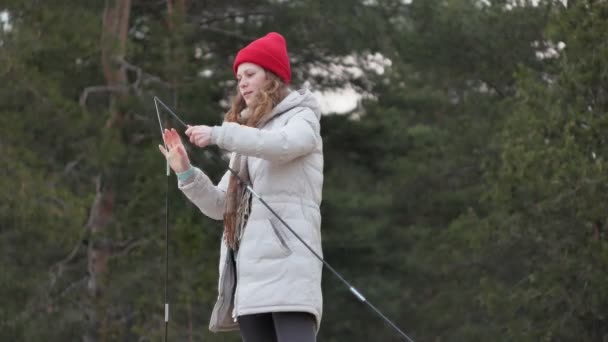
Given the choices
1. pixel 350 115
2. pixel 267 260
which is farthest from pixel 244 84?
pixel 350 115

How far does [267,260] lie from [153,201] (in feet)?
40.2

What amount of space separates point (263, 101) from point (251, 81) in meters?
0.08

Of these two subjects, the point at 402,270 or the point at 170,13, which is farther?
the point at 402,270

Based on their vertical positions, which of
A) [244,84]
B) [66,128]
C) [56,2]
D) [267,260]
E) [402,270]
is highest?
[244,84]

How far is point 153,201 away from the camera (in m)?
16.0

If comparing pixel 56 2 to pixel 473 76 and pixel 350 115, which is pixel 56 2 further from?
pixel 473 76

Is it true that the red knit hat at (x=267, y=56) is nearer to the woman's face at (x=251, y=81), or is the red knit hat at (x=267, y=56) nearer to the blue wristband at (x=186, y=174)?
the woman's face at (x=251, y=81)

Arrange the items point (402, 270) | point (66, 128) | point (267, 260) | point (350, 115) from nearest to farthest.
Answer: point (267, 260), point (66, 128), point (350, 115), point (402, 270)

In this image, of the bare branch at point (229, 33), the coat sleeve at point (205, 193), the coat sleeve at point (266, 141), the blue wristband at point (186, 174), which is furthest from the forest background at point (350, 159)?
the coat sleeve at point (266, 141)

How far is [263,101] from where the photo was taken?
3.95m

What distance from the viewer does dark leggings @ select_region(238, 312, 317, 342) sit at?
3.85 m

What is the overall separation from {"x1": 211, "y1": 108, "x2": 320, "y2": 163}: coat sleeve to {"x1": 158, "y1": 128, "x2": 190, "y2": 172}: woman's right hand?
22 cm

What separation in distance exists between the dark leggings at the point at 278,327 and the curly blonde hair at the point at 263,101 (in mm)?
515

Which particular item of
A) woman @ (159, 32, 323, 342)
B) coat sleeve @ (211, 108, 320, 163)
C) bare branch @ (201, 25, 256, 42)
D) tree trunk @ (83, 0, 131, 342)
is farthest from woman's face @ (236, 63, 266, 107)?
bare branch @ (201, 25, 256, 42)
